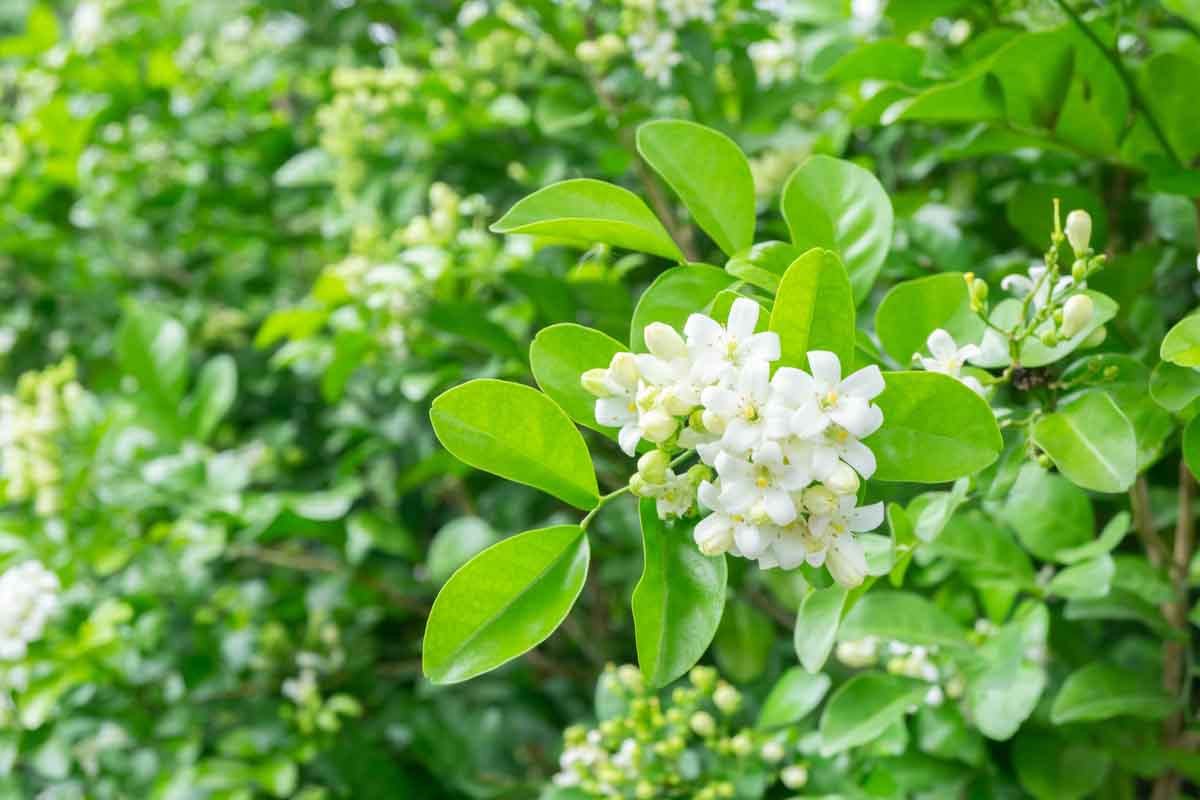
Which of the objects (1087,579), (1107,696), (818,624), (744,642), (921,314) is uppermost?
(921,314)

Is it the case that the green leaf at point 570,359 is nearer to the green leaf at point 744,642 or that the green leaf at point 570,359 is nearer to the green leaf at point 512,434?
the green leaf at point 512,434

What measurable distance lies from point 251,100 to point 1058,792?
1469mm

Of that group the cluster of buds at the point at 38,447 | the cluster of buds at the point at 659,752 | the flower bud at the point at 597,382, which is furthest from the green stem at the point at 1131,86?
the cluster of buds at the point at 38,447

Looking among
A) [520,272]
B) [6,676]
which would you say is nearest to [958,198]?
[520,272]

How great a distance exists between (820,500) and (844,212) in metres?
0.23

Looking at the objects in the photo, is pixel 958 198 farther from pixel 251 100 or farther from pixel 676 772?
pixel 251 100

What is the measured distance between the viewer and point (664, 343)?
490 mm

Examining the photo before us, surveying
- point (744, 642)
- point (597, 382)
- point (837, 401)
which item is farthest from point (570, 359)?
point (744, 642)

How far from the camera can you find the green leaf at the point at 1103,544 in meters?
0.74

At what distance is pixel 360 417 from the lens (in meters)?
1.48

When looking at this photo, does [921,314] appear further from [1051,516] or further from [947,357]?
[1051,516]

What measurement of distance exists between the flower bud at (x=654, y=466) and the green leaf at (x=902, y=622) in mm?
367

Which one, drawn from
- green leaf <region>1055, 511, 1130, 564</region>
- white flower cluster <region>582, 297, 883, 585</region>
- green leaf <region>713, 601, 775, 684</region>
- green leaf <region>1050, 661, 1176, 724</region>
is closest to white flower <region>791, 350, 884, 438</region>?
white flower cluster <region>582, 297, 883, 585</region>

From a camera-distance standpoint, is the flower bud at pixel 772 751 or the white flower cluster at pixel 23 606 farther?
the white flower cluster at pixel 23 606
